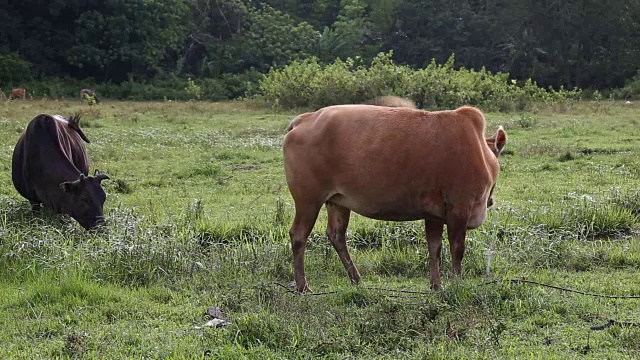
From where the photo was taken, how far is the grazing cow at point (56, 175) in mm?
9630

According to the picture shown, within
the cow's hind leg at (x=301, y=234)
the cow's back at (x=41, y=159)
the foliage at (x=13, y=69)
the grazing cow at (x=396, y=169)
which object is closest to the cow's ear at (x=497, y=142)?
the grazing cow at (x=396, y=169)

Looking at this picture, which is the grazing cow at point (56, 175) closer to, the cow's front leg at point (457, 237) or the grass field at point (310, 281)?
the grass field at point (310, 281)

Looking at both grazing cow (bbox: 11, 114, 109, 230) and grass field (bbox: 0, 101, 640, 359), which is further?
grazing cow (bbox: 11, 114, 109, 230)

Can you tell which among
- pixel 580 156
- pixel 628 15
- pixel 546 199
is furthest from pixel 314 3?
pixel 546 199

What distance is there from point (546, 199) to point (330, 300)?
5.70m

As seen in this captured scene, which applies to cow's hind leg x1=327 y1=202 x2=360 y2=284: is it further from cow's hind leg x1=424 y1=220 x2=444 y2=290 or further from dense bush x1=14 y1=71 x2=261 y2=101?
dense bush x1=14 y1=71 x2=261 y2=101

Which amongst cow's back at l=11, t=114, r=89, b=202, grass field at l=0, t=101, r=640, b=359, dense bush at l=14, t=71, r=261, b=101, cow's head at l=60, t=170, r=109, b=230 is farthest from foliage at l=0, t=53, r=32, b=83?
cow's head at l=60, t=170, r=109, b=230

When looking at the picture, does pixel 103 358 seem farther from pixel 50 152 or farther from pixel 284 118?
pixel 284 118

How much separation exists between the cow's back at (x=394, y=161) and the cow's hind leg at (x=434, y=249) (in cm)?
23

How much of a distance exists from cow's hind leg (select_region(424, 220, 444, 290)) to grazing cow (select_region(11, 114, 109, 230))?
419 cm

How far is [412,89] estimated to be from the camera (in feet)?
90.0

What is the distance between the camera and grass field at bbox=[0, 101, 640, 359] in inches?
213

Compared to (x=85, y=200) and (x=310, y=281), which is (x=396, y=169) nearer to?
(x=310, y=281)

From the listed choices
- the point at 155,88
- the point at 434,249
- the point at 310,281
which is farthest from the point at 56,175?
the point at 155,88
